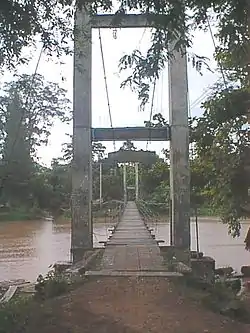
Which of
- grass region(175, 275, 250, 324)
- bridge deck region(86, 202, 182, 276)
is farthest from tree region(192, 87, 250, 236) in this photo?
grass region(175, 275, 250, 324)

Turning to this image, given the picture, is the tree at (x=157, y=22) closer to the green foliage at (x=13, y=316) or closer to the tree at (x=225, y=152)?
the green foliage at (x=13, y=316)

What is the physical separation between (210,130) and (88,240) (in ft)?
6.72

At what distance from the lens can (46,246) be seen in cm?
1516

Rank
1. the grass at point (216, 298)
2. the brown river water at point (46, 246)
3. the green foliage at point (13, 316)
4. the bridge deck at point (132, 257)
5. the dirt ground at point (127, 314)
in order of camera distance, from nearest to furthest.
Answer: the green foliage at point (13, 316)
the dirt ground at point (127, 314)
the grass at point (216, 298)
the bridge deck at point (132, 257)
the brown river water at point (46, 246)

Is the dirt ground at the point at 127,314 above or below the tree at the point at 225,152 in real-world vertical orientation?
below

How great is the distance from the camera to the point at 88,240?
6.67m

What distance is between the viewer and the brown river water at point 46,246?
11056mm

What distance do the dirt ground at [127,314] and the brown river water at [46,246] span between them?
4620mm

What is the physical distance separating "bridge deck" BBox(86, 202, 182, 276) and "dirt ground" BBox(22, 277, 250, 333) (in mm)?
601

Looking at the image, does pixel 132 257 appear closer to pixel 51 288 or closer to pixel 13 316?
pixel 51 288

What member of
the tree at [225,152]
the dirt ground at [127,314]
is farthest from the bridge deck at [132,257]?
the tree at [225,152]

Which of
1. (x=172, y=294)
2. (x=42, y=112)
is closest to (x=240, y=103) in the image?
(x=172, y=294)

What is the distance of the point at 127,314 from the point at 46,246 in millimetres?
12844

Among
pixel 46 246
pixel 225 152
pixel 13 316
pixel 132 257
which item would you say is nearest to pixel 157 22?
pixel 13 316
